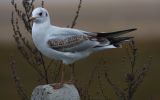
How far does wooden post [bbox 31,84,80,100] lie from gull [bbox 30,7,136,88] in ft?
1.04

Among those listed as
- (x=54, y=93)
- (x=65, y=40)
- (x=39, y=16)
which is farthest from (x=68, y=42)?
(x=54, y=93)

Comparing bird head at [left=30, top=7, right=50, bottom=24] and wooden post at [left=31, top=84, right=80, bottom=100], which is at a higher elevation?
bird head at [left=30, top=7, right=50, bottom=24]

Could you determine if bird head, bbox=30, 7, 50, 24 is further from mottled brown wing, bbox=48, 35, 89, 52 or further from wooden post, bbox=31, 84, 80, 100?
wooden post, bbox=31, 84, 80, 100

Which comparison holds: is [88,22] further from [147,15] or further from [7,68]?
[7,68]

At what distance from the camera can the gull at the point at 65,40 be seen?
6727 mm

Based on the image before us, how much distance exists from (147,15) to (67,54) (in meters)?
14.5

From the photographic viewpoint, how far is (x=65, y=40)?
6.84 metres

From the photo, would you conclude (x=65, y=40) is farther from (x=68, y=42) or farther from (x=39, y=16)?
(x=39, y=16)

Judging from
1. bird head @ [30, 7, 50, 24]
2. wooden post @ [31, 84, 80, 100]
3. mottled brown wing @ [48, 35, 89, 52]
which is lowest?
wooden post @ [31, 84, 80, 100]

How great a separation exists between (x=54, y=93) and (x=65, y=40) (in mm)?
669

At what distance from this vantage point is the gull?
22.1 feet

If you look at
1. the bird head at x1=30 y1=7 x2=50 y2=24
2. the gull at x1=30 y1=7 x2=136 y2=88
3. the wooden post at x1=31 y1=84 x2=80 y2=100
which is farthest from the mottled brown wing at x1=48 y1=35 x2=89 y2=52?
the wooden post at x1=31 y1=84 x2=80 y2=100

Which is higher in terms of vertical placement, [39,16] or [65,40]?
[39,16]

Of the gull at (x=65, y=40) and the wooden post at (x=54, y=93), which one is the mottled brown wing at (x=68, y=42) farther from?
the wooden post at (x=54, y=93)
